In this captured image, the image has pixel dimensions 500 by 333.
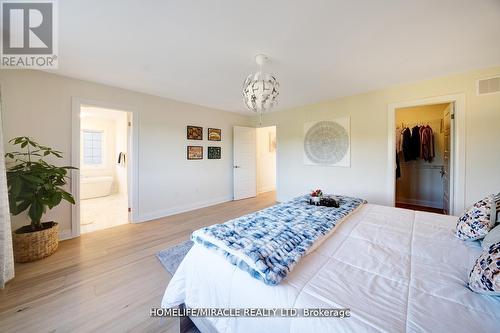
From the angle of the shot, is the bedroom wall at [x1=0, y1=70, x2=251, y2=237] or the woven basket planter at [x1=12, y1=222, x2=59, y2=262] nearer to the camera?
the woven basket planter at [x1=12, y1=222, x2=59, y2=262]

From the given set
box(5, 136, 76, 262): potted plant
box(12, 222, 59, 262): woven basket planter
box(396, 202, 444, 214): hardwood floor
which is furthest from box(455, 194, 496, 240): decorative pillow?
box(12, 222, 59, 262): woven basket planter

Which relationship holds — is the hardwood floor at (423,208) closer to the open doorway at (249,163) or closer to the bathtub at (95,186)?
the open doorway at (249,163)

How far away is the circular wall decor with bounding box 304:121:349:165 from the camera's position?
148 inches

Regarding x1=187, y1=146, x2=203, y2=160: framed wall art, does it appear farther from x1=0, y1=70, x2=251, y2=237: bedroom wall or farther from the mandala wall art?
the mandala wall art

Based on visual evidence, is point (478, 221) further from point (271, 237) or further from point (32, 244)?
point (32, 244)

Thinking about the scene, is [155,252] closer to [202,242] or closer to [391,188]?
[202,242]

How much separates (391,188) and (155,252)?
3.72 meters

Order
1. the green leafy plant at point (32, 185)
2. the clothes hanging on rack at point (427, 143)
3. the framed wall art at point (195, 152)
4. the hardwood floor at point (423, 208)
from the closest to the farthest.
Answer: the green leafy plant at point (32, 185) < the hardwood floor at point (423, 208) < the clothes hanging on rack at point (427, 143) < the framed wall art at point (195, 152)

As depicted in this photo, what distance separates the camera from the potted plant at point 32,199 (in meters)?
2.07

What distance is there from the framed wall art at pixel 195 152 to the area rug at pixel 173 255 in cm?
208

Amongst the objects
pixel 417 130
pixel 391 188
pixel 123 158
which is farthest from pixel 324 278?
pixel 123 158

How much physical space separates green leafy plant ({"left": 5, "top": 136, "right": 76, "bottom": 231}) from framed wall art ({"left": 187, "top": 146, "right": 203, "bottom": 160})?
6.79 feet

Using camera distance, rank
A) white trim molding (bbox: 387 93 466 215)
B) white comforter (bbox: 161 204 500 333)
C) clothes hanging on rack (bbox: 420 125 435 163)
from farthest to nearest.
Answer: clothes hanging on rack (bbox: 420 125 435 163) < white trim molding (bbox: 387 93 466 215) < white comforter (bbox: 161 204 500 333)

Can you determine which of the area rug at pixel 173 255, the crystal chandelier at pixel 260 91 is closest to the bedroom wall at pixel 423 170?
the crystal chandelier at pixel 260 91
